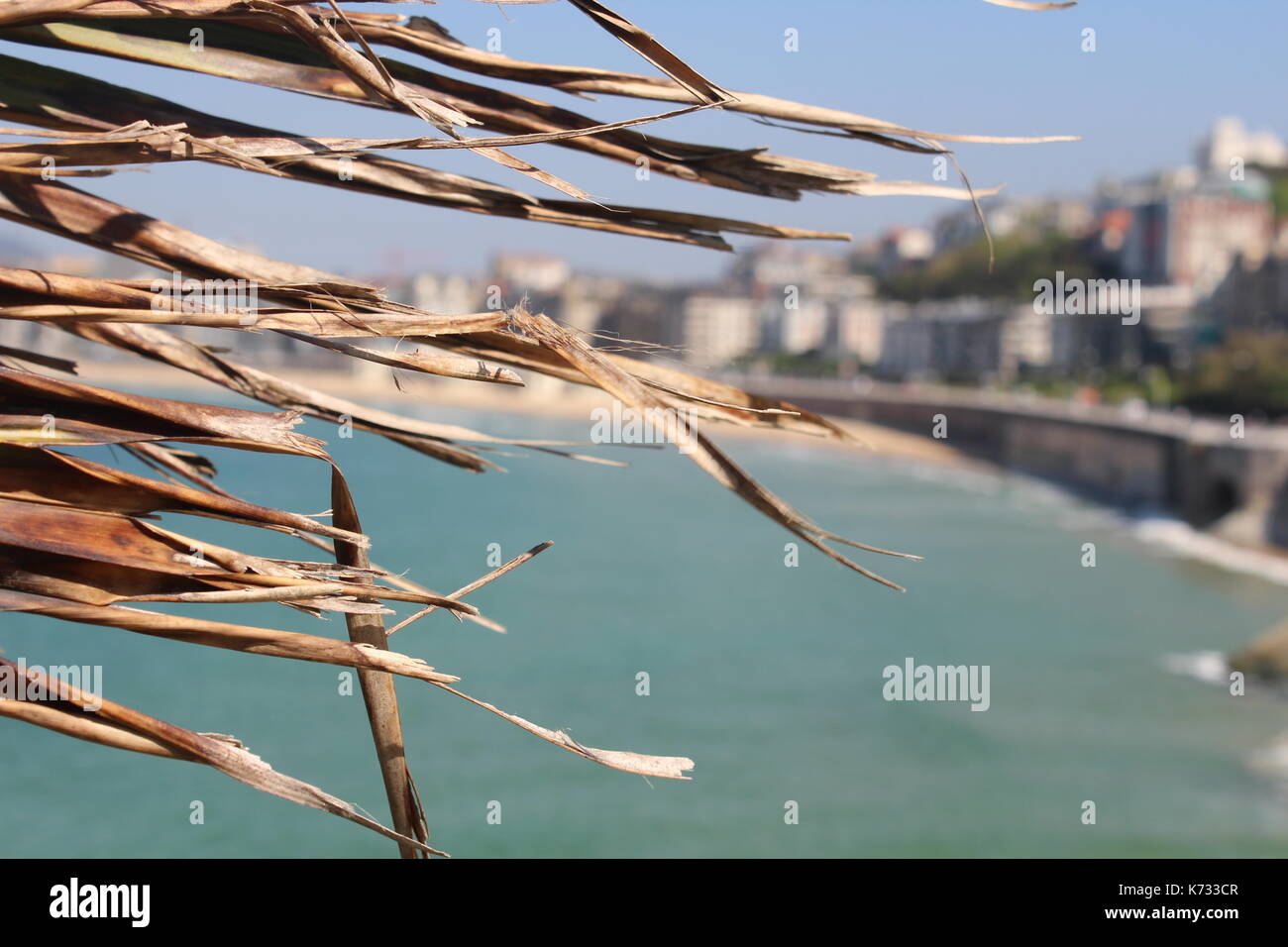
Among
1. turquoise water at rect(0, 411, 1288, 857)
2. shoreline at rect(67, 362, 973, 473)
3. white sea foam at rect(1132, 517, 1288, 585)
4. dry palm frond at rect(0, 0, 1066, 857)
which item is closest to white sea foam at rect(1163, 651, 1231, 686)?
turquoise water at rect(0, 411, 1288, 857)

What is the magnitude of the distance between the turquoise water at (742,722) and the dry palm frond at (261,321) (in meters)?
7.83

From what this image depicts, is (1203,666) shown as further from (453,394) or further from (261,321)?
(453,394)

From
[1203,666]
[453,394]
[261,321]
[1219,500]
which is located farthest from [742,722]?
[453,394]

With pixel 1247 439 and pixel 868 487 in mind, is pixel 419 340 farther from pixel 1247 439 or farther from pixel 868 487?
pixel 868 487

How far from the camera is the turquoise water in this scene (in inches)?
519

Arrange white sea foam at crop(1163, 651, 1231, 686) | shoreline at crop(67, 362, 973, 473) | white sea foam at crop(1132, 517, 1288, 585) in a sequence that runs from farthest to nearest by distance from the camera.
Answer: shoreline at crop(67, 362, 973, 473), white sea foam at crop(1132, 517, 1288, 585), white sea foam at crop(1163, 651, 1231, 686)

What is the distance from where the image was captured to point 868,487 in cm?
4794

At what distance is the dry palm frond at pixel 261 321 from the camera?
2.84 ft

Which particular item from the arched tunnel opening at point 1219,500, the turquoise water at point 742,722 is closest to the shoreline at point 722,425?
the arched tunnel opening at point 1219,500

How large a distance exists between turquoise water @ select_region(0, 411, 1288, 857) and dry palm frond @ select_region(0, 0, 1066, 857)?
25.7ft

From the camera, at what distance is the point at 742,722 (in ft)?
56.1

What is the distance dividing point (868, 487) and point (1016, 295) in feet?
128

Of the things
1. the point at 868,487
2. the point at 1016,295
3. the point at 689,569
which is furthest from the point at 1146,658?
the point at 1016,295

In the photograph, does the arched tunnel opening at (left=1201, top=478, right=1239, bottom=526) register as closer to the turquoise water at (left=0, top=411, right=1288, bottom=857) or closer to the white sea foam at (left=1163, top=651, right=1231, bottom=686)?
the turquoise water at (left=0, top=411, right=1288, bottom=857)
